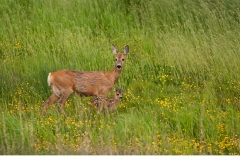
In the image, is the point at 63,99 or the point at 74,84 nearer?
the point at 63,99

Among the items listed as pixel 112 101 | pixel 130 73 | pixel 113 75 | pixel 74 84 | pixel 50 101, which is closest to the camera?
pixel 112 101

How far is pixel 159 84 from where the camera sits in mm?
A: 10820

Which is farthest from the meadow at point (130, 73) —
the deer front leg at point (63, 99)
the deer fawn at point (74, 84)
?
the deer fawn at point (74, 84)

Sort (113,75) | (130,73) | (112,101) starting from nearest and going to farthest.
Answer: (112,101) < (113,75) < (130,73)

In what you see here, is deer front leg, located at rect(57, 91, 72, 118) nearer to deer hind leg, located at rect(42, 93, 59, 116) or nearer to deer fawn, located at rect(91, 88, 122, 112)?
deer hind leg, located at rect(42, 93, 59, 116)

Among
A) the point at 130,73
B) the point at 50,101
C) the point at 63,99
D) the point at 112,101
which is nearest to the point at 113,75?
the point at 112,101

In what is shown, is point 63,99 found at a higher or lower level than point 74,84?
lower

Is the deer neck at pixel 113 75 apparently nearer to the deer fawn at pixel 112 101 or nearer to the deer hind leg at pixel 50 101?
the deer fawn at pixel 112 101

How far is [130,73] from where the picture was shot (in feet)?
36.7

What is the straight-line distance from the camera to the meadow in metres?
8.03

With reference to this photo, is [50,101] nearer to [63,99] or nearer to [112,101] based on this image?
[63,99]

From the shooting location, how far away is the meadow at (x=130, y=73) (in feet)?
26.3

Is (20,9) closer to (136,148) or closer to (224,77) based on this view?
(224,77)
